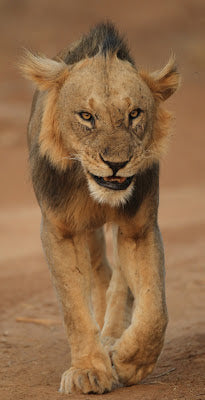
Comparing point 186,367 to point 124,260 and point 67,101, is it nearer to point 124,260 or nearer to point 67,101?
point 124,260

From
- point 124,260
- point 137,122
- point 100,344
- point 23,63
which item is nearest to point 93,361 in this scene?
point 100,344

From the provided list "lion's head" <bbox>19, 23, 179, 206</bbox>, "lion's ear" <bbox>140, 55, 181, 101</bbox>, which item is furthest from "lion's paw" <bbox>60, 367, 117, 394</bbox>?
"lion's ear" <bbox>140, 55, 181, 101</bbox>

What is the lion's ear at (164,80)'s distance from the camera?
175 inches

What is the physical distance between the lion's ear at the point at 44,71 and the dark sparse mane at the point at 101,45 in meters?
0.15

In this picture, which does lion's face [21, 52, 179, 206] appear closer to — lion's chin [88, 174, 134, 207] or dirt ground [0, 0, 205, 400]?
lion's chin [88, 174, 134, 207]

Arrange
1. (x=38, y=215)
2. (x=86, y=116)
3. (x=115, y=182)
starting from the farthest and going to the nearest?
(x=38, y=215) → (x=86, y=116) → (x=115, y=182)

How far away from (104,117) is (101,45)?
0.62 m

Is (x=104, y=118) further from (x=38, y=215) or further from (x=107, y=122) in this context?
(x=38, y=215)

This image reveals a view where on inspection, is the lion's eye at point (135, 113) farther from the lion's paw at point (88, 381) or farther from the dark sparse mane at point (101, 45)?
the lion's paw at point (88, 381)

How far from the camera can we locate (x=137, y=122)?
413 cm

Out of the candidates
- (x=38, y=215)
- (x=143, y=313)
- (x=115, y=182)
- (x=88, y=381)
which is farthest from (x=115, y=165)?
(x=38, y=215)

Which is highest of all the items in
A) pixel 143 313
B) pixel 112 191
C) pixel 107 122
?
pixel 107 122

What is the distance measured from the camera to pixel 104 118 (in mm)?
3977

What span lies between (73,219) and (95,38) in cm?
113
